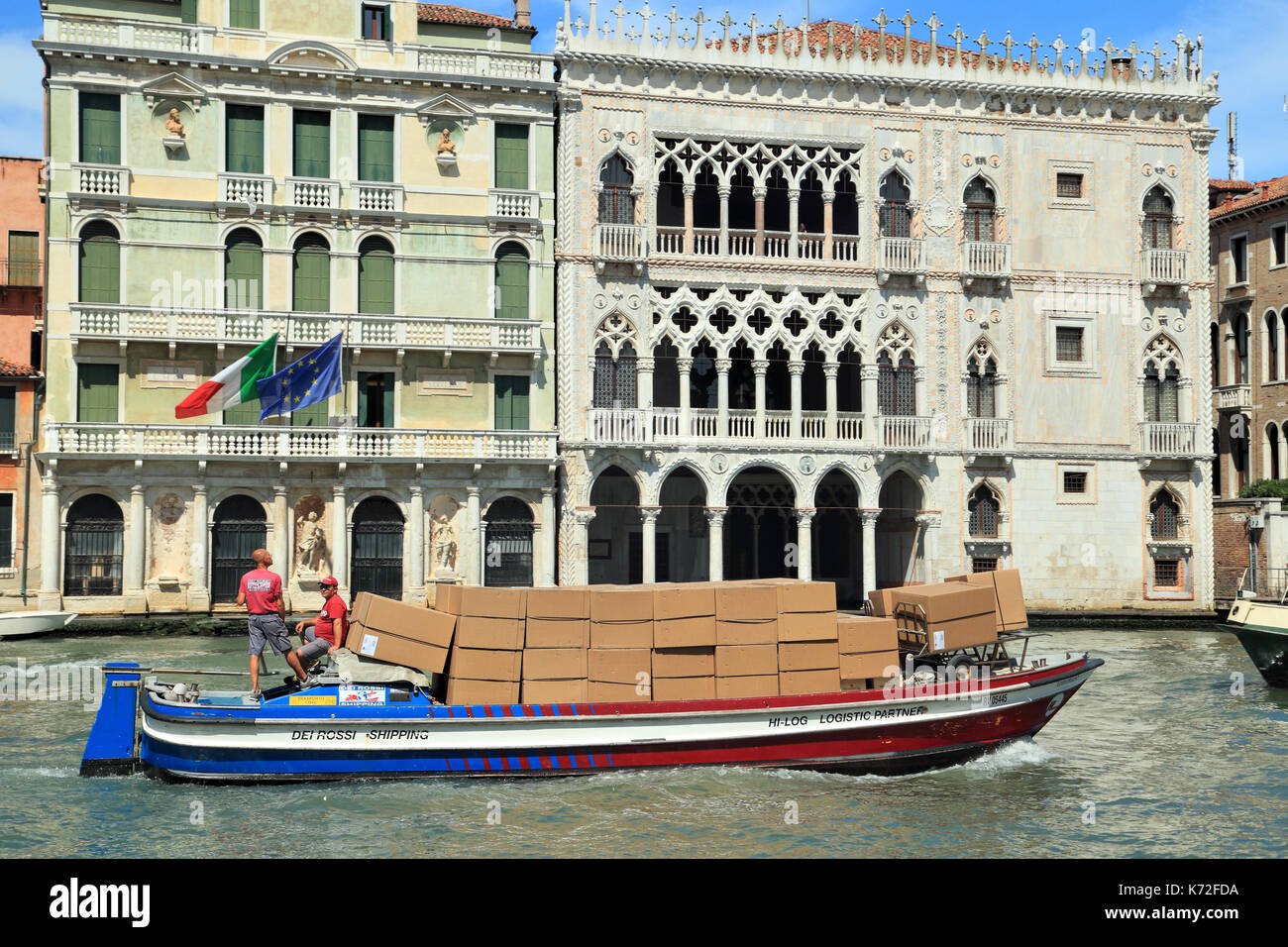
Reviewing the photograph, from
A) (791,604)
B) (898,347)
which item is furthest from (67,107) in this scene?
(791,604)

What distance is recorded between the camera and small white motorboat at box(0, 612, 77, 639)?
27172 mm

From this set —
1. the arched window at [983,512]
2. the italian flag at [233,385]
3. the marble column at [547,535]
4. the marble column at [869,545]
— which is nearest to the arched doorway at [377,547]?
the marble column at [547,535]

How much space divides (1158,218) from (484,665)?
28268 millimetres

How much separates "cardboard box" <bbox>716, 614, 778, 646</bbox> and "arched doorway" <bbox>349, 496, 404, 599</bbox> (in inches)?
704

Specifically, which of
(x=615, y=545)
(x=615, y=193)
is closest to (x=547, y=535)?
(x=615, y=545)

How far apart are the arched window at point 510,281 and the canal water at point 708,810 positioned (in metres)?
17.1

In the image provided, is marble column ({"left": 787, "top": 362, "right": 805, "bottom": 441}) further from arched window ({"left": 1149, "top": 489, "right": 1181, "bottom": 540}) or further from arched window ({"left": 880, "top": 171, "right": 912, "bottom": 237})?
arched window ({"left": 1149, "top": 489, "right": 1181, "bottom": 540})

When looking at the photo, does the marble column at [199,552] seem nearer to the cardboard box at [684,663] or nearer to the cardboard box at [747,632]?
the cardboard box at [684,663]

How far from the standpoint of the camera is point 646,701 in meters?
14.9

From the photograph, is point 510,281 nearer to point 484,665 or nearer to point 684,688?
point 484,665

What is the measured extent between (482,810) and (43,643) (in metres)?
17.6

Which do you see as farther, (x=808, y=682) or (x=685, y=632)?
(x=808, y=682)

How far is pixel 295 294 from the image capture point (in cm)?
3131

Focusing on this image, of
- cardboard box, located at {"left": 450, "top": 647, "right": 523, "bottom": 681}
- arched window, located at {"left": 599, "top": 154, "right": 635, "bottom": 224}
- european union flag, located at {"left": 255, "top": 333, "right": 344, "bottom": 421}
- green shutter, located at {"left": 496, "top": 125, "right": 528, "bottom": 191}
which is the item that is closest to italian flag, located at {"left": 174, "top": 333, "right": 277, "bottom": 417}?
european union flag, located at {"left": 255, "top": 333, "right": 344, "bottom": 421}
